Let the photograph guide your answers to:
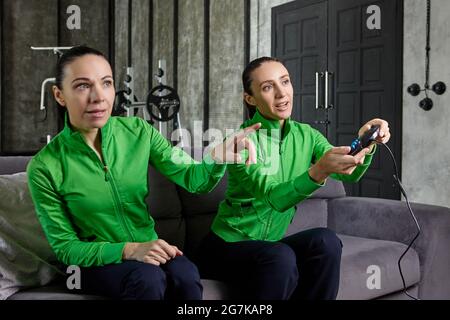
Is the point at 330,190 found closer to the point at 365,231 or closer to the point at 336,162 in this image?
A: the point at 365,231

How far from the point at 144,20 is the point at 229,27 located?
216 cm

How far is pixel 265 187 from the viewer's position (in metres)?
1.67

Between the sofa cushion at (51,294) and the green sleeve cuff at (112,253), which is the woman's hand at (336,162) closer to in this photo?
the green sleeve cuff at (112,253)

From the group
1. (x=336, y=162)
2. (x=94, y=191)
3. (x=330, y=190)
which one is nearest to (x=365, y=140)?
(x=336, y=162)

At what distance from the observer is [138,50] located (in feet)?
27.1

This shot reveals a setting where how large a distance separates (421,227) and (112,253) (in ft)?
4.47

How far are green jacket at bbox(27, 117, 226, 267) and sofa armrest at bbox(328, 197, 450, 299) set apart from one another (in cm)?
109

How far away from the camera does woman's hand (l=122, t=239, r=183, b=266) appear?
1425mm

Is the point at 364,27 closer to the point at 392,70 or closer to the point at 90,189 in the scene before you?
the point at 392,70

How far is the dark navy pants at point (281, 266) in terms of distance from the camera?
1.57 m

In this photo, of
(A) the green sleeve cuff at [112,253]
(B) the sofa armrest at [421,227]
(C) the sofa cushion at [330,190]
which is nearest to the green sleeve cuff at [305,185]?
(A) the green sleeve cuff at [112,253]

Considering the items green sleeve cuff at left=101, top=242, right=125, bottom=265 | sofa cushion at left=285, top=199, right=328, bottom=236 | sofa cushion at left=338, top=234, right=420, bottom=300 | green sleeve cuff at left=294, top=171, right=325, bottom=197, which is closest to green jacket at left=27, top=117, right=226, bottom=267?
green sleeve cuff at left=101, top=242, right=125, bottom=265

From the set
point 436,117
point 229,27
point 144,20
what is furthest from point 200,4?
point 436,117

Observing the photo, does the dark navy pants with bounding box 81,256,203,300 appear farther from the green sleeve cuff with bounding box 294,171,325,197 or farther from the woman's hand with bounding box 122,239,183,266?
the green sleeve cuff with bounding box 294,171,325,197
